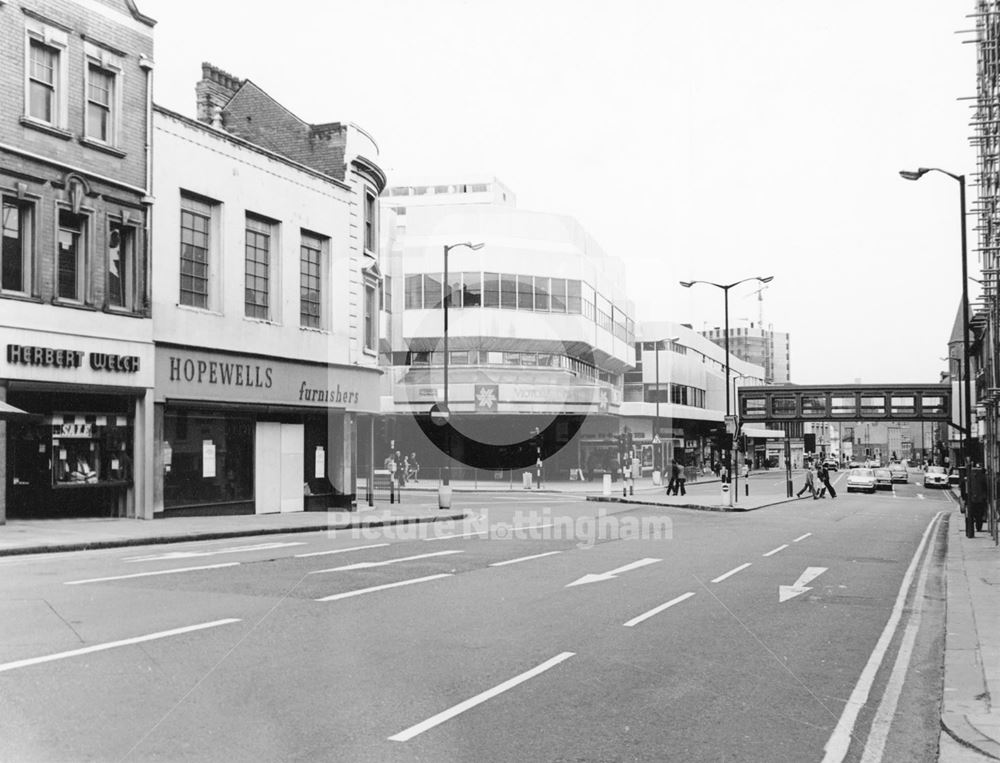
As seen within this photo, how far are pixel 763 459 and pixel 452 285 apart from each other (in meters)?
83.7

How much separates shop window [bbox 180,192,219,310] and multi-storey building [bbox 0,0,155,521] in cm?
157

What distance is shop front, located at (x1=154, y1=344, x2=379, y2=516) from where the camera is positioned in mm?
24938

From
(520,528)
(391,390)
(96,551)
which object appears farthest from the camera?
(391,390)

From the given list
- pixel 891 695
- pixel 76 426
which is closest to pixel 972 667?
pixel 891 695

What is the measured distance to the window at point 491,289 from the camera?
5865cm

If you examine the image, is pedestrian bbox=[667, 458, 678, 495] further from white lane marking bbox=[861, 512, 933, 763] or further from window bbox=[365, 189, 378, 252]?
white lane marking bbox=[861, 512, 933, 763]

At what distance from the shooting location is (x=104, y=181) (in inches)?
895

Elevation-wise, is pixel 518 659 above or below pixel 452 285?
below

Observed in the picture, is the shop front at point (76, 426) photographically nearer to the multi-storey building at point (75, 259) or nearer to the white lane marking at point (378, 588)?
the multi-storey building at point (75, 259)

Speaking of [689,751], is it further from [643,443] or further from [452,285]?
[643,443]

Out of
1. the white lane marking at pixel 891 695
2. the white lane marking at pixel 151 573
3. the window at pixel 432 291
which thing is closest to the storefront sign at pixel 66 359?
the white lane marking at pixel 151 573

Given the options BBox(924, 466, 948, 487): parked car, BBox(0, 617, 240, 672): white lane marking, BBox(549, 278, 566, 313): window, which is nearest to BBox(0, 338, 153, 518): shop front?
BBox(0, 617, 240, 672): white lane marking

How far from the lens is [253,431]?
1099 inches

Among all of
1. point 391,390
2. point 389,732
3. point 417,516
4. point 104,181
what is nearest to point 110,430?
point 104,181
